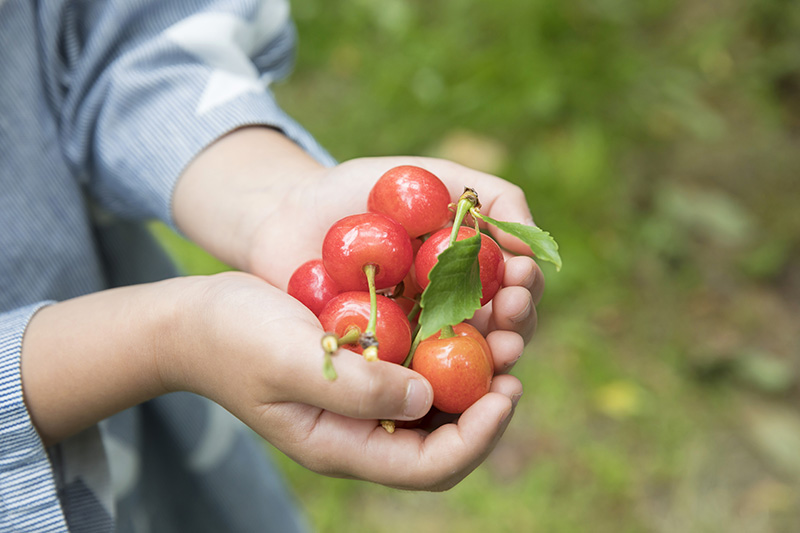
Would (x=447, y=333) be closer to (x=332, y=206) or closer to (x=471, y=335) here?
(x=471, y=335)

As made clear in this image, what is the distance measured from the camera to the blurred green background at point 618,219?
194 centimetres

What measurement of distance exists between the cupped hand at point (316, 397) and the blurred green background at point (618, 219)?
116 centimetres

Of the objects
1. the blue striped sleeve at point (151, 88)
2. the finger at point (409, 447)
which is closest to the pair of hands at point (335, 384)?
the finger at point (409, 447)

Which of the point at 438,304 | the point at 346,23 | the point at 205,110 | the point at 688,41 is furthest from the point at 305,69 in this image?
the point at 438,304

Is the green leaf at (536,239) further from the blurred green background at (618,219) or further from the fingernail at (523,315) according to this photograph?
the blurred green background at (618,219)

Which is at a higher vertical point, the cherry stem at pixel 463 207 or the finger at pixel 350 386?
the cherry stem at pixel 463 207

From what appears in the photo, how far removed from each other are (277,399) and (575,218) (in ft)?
5.74

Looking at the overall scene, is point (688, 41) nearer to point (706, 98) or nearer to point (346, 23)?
point (706, 98)

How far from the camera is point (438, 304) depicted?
841mm

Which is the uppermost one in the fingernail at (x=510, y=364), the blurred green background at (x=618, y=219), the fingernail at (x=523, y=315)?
the fingernail at (x=523, y=315)

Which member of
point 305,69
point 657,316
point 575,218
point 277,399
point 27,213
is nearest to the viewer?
point 277,399

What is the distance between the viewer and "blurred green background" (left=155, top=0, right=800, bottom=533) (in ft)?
6.36

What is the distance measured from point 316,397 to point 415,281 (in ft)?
0.99

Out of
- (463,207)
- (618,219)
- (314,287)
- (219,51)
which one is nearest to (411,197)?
(463,207)
